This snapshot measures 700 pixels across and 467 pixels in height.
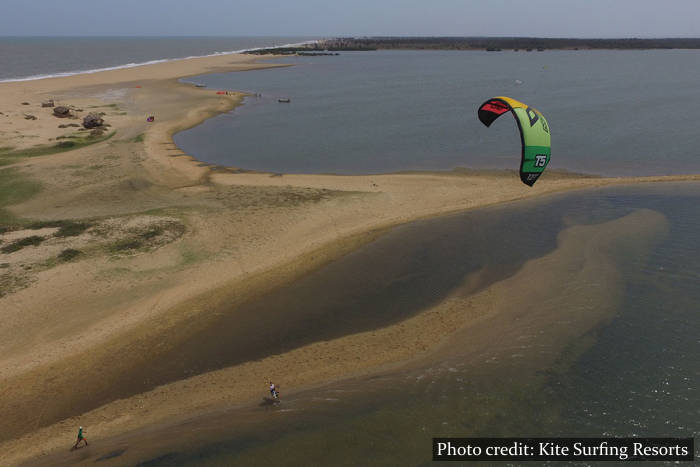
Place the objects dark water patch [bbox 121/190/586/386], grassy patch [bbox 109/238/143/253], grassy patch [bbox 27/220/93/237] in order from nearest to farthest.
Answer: dark water patch [bbox 121/190/586/386] → grassy patch [bbox 109/238/143/253] → grassy patch [bbox 27/220/93/237]

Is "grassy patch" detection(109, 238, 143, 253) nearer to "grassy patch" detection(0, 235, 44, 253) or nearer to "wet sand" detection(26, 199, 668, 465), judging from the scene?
"grassy patch" detection(0, 235, 44, 253)

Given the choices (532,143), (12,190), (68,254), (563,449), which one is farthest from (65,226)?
(563,449)

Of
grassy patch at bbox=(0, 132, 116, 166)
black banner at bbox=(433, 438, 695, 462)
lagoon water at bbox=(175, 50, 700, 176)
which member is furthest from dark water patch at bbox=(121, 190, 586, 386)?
grassy patch at bbox=(0, 132, 116, 166)

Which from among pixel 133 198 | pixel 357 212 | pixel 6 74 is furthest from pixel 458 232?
pixel 6 74

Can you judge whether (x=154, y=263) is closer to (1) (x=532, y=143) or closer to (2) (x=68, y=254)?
(2) (x=68, y=254)

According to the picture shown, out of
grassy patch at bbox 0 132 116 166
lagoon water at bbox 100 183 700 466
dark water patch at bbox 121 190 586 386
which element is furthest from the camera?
grassy patch at bbox 0 132 116 166

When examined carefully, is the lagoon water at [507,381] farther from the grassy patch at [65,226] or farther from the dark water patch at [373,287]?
the grassy patch at [65,226]
